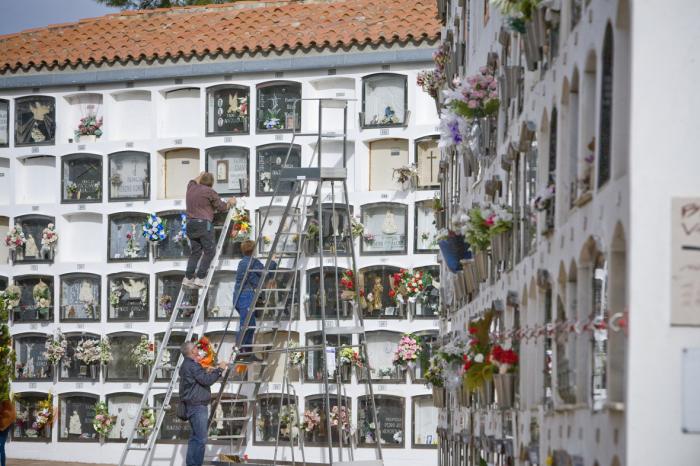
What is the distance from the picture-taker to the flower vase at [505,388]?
941 cm

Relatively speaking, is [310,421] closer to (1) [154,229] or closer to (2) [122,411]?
(2) [122,411]

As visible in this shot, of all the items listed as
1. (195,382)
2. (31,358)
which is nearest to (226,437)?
(195,382)

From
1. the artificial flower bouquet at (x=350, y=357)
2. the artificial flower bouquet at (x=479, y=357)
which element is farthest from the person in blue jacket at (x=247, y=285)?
the artificial flower bouquet at (x=479, y=357)

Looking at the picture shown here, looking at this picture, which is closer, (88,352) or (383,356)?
(383,356)

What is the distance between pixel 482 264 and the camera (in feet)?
37.2

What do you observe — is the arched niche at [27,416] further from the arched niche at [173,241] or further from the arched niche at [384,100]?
the arched niche at [384,100]

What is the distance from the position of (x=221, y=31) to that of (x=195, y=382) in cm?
544

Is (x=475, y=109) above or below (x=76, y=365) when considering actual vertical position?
above

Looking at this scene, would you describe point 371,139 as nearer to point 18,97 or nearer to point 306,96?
point 306,96

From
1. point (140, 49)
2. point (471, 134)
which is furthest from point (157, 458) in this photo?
point (471, 134)

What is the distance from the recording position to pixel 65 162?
1994 centimetres

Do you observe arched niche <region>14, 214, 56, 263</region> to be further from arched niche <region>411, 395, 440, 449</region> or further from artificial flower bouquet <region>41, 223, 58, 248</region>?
arched niche <region>411, 395, 440, 449</region>

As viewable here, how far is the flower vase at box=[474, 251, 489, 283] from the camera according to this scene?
11266 millimetres

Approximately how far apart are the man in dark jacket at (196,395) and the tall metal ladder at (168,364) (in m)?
1.47
